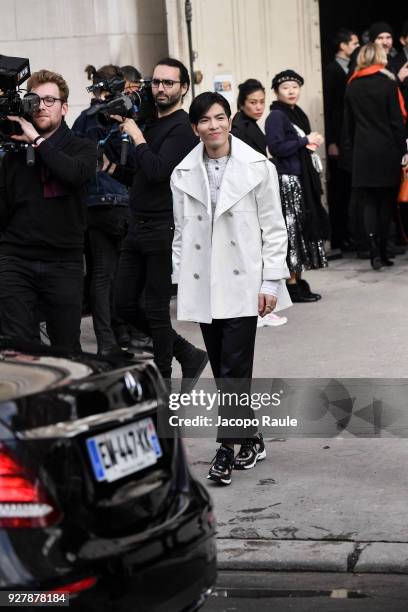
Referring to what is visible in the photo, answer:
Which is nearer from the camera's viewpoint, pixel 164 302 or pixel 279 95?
pixel 164 302

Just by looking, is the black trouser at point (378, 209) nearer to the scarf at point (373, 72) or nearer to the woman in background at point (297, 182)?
the scarf at point (373, 72)

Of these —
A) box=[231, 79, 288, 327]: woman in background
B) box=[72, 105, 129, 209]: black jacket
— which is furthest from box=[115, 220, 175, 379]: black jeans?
box=[231, 79, 288, 327]: woman in background

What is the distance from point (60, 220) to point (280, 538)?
2.04 meters

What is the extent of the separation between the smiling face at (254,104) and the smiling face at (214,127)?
383cm

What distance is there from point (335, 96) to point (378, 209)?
192 cm

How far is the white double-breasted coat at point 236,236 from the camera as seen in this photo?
21.0ft

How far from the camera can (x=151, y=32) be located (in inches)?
472

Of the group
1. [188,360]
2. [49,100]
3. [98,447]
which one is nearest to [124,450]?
[98,447]

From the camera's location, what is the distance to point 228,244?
6434 millimetres

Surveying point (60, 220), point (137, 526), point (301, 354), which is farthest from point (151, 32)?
point (137, 526)

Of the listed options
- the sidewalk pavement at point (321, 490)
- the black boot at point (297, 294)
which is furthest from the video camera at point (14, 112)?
the black boot at point (297, 294)

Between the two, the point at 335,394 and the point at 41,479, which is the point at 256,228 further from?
the point at 41,479

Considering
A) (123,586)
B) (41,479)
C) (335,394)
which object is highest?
(41,479)

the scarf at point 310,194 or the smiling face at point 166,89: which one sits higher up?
the smiling face at point 166,89
